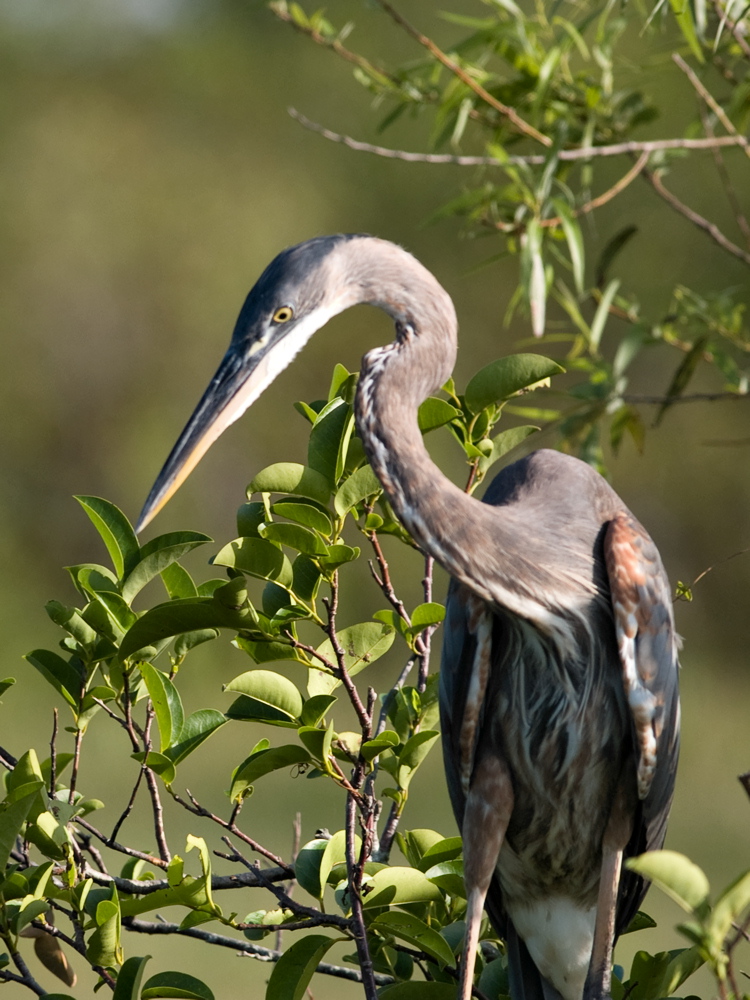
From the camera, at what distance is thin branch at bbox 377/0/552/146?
2.26m

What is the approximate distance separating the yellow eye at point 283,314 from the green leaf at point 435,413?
24 cm

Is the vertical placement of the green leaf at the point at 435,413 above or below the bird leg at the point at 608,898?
above

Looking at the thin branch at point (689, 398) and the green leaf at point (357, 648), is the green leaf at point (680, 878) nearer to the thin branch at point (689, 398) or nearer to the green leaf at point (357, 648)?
the green leaf at point (357, 648)

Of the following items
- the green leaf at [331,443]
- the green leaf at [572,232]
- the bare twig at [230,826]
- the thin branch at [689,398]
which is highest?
the green leaf at [572,232]

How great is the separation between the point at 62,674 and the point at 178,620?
0.22m

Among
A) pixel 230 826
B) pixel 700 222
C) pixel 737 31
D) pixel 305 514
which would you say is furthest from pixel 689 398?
pixel 230 826

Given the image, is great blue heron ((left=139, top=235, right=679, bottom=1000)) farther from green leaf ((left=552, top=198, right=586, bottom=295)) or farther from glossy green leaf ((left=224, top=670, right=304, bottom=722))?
green leaf ((left=552, top=198, right=586, bottom=295))

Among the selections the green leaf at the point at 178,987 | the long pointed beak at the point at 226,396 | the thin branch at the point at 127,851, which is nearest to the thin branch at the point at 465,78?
the long pointed beak at the point at 226,396

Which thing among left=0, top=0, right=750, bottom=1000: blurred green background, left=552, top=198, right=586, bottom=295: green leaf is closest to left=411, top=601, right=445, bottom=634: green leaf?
left=552, top=198, right=586, bottom=295: green leaf

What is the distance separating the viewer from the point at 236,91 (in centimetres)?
995

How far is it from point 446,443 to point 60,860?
6.82 meters

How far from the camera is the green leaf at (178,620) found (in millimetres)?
1153

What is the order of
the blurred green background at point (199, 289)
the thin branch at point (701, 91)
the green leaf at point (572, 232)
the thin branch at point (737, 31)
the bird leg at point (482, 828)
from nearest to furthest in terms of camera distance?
1. the bird leg at point (482, 828)
2. the thin branch at point (737, 31)
3. the green leaf at point (572, 232)
4. the thin branch at point (701, 91)
5. the blurred green background at point (199, 289)

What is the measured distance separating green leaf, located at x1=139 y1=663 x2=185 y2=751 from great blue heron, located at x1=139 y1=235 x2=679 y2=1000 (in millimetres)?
Answer: 265
